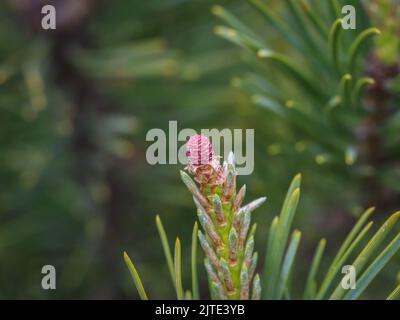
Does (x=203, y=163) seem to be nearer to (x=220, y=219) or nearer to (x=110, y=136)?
(x=220, y=219)

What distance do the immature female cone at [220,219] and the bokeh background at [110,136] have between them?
1.19 feet

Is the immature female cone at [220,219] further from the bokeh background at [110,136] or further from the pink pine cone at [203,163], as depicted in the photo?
the bokeh background at [110,136]

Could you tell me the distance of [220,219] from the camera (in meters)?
0.46

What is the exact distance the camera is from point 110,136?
93 cm

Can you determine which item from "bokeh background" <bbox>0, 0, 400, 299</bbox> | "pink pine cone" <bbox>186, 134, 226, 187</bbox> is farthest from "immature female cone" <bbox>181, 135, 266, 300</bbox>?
"bokeh background" <bbox>0, 0, 400, 299</bbox>

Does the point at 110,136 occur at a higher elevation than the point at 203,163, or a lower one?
higher

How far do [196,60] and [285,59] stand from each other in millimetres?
351

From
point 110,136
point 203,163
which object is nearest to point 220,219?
point 203,163

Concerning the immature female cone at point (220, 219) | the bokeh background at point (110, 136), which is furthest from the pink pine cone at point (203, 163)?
the bokeh background at point (110, 136)

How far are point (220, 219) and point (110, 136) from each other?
1.64 ft

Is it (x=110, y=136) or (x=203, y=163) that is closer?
(x=203, y=163)

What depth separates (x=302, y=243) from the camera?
35.7 inches

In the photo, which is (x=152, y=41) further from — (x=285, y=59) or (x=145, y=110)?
(x=285, y=59)

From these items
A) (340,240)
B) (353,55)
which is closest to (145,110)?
Result: (340,240)
